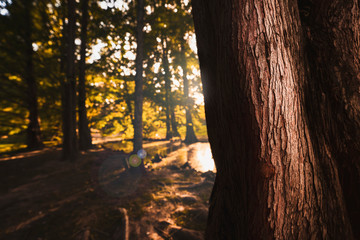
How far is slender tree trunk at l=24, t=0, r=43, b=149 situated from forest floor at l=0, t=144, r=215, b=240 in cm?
431

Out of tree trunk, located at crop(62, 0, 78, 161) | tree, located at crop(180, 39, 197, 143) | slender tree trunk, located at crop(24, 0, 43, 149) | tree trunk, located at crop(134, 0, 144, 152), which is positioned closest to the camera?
tree trunk, located at crop(134, 0, 144, 152)

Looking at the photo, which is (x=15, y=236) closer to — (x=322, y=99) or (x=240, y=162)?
(x=240, y=162)

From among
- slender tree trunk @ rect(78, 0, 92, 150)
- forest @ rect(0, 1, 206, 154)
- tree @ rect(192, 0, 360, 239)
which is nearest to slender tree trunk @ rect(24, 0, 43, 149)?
forest @ rect(0, 1, 206, 154)

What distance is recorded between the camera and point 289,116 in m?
1.36

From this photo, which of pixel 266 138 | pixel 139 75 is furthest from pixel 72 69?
pixel 266 138

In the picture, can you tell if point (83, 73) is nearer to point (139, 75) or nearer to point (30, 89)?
point (30, 89)

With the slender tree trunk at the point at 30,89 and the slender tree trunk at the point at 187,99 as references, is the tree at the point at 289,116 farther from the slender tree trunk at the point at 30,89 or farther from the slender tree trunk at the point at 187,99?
the slender tree trunk at the point at 30,89

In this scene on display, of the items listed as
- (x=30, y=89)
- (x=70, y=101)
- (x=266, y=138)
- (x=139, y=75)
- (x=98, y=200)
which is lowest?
(x=98, y=200)

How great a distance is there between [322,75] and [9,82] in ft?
49.3

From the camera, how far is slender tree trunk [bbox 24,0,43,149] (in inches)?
374

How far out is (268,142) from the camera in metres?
1.30

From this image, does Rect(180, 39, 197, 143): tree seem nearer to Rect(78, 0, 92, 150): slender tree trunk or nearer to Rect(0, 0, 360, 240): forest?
Rect(78, 0, 92, 150): slender tree trunk

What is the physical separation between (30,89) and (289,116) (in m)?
14.7

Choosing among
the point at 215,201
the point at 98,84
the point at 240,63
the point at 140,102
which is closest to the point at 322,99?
the point at 240,63
